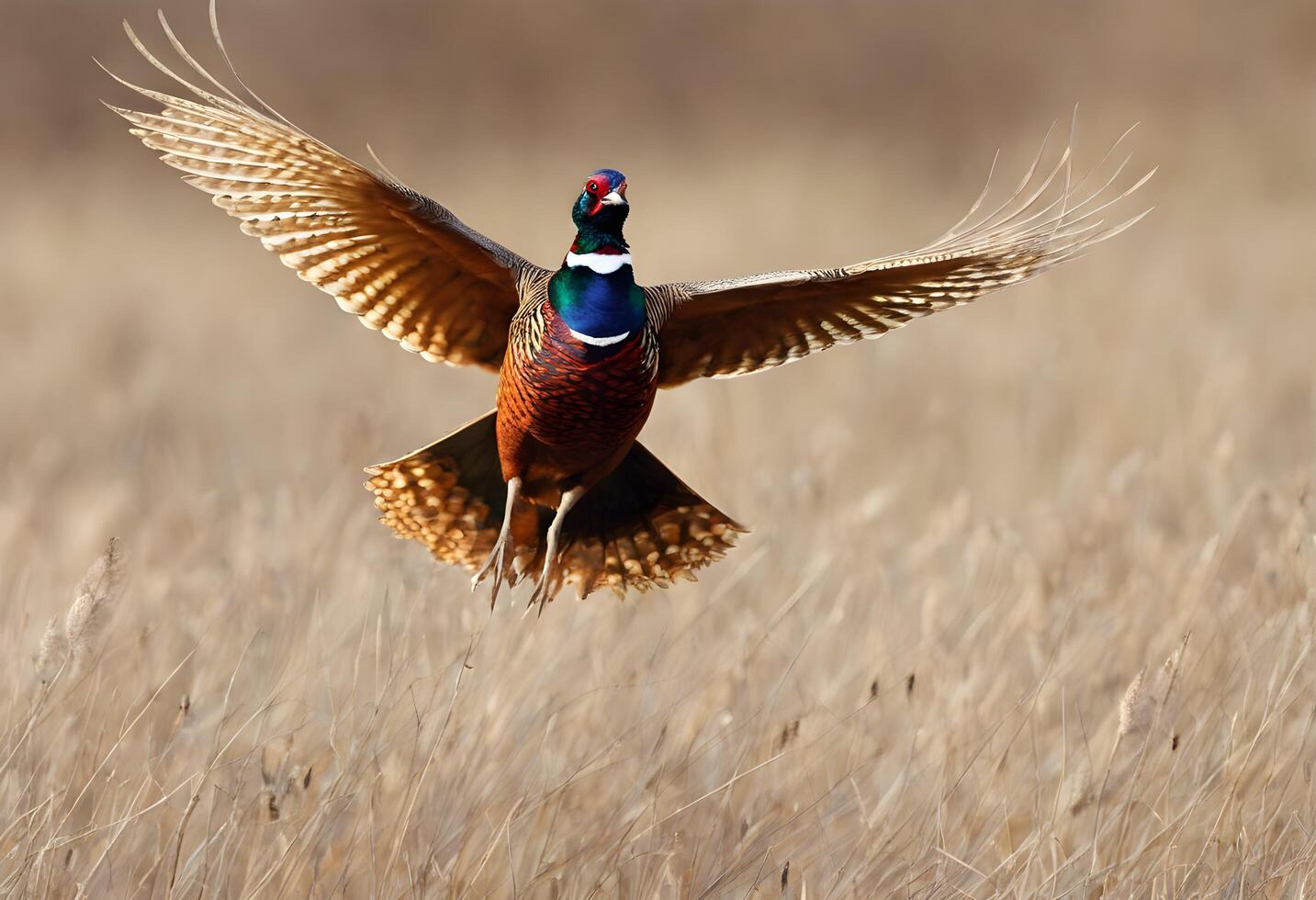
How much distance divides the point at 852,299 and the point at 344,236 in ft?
2.44

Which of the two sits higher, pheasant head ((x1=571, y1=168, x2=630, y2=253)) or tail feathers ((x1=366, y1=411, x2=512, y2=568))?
pheasant head ((x1=571, y1=168, x2=630, y2=253))

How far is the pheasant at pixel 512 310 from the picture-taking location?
1.80 meters

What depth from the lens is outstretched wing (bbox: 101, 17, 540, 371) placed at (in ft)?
6.15

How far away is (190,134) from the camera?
2.00 meters

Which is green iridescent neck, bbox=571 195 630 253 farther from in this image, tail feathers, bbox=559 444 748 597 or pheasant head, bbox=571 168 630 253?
tail feathers, bbox=559 444 748 597

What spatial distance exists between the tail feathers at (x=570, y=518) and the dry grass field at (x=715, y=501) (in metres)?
0.24

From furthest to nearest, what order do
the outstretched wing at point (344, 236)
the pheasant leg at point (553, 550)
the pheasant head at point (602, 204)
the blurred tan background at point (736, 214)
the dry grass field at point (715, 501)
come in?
1. the blurred tan background at point (736, 214)
2. the dry grass field at point (715, 501)
3. the outstretched wing at point (344, 236)
4. the pheasant leg at point (553, 550)
5. the pheasant head at point (602, 204)

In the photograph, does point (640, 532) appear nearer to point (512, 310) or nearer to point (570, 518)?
point (570, 518)

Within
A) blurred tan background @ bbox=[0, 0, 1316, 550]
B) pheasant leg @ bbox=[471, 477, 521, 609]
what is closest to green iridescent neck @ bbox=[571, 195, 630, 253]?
pheasant leg @ bbox=[471, 477, 521, 609]

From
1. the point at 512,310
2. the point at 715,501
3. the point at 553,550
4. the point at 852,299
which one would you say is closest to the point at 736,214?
the point at 715,501

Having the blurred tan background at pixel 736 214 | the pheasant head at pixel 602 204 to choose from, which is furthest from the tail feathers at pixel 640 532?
the blurred tan background at pixel 736 214

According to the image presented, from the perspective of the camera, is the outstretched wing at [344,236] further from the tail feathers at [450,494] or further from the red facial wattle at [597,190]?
the red facial wattle at [597,190]

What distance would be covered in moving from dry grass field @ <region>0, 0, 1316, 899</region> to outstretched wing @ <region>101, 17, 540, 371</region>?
0.50 metres

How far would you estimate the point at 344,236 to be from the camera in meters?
1.94
